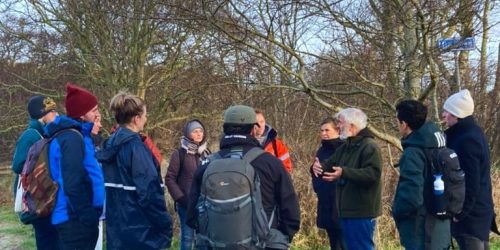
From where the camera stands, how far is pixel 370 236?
5.32 meters

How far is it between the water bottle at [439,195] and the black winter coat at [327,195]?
1.46 metres

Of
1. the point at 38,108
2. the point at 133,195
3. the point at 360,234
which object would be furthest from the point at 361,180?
the point at 38,108

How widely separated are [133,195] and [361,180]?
198cm

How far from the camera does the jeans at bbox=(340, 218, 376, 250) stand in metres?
5.29

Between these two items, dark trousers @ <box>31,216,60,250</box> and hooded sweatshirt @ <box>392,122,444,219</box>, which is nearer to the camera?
hooded sweatshirt @ <box>392,122,444,219</box>

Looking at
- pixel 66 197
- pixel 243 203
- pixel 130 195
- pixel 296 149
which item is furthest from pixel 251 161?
pixel 296 149

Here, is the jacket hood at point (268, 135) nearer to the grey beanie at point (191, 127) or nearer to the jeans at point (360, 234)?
the grey beanie at point (191, 127)

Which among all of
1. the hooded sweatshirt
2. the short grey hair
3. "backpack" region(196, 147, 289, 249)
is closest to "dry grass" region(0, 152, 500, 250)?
the short grey hair

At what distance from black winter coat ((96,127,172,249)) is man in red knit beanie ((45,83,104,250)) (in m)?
0.13

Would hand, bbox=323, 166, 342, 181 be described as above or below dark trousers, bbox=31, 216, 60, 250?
above

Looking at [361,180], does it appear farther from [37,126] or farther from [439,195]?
[37,126]

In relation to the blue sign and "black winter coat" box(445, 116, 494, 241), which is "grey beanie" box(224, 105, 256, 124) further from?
the blue sign

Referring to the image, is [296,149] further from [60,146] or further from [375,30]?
[60,146]

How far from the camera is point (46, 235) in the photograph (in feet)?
16.6
